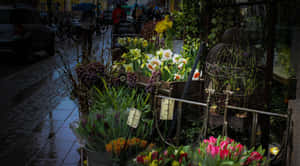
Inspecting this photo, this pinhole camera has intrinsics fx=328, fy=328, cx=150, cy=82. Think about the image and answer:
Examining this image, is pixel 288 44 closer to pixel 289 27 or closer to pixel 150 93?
pixel 289 27

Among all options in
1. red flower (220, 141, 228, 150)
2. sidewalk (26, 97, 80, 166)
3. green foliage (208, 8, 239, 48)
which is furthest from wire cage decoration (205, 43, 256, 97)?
sidewalk (26, 97, 80, 166)

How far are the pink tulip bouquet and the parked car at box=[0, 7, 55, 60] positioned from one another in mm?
8461

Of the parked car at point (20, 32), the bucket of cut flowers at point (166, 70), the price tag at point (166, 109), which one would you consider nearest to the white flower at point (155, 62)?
the bucket of cut flowers at point (166, 70)

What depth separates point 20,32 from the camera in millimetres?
9297

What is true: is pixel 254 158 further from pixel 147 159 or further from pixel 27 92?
pixel 27 92

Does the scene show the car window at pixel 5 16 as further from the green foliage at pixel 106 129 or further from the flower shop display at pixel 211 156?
the flower shop display at pixel 211 156

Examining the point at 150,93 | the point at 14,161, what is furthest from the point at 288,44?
the point at 14,161

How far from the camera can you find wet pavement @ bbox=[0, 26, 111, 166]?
3438 millimetres

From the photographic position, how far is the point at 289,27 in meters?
3.28

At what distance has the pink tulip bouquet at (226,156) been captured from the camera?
1.79 metres

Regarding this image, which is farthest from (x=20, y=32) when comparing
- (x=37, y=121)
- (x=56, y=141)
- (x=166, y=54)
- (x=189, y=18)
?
(x=166, y=54)

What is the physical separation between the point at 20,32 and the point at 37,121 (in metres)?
5.61

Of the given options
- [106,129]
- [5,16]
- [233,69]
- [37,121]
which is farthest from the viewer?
[5,16]

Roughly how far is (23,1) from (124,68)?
18.1 m
